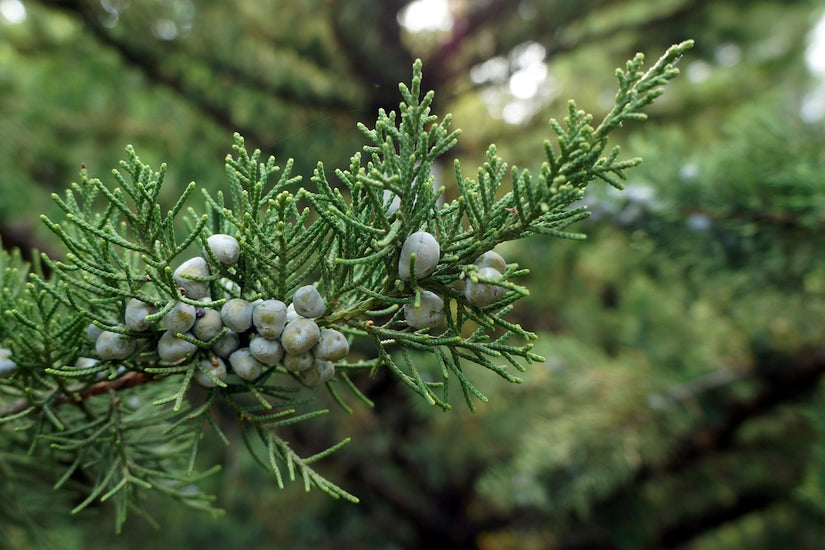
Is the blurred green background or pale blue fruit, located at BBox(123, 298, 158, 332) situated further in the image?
the blurred green background

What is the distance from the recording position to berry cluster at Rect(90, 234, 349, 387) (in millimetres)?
476

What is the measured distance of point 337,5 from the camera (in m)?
1.88

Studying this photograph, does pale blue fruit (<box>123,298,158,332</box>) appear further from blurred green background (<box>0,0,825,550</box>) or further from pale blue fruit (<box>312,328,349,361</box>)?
blurred green background (<box>0,0,825,550</box>)

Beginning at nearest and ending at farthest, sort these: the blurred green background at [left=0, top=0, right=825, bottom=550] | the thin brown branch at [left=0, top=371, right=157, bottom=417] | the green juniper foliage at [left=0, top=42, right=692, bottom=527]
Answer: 1. the green juniper foliage at [left=0, top=42, right=692, bottom=527]
2. the thin brown branch at [left=0, top=371, right=157, bottom=417]
3. the blurred green background at [left=0, top=0, right=825, bottom=550]

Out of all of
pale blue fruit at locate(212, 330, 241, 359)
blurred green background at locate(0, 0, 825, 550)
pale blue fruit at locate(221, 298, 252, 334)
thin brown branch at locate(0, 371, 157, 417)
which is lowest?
thin brown branch at locate(0, 371, 157, 417)

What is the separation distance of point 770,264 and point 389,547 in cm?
206

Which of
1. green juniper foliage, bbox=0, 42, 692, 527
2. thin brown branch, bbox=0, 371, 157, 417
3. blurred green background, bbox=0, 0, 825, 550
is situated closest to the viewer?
green juniper foliage, bbox=0, 42, 692, 527

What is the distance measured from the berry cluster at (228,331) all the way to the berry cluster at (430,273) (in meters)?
0.08

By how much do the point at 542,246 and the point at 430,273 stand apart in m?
1.42

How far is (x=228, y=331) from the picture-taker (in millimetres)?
512

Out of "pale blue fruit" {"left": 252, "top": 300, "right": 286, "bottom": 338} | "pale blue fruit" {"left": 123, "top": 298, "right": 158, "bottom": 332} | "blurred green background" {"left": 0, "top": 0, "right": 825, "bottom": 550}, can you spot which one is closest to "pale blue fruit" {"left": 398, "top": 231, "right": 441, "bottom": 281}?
"pale blue fruit" {"left": 252, "top": 300, "right": 286, "bottom": 338}

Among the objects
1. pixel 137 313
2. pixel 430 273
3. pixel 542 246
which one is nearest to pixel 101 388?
pixel 137 313

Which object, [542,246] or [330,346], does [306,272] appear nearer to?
[330,346]

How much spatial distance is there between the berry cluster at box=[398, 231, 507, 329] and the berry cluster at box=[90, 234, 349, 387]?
78 mm
